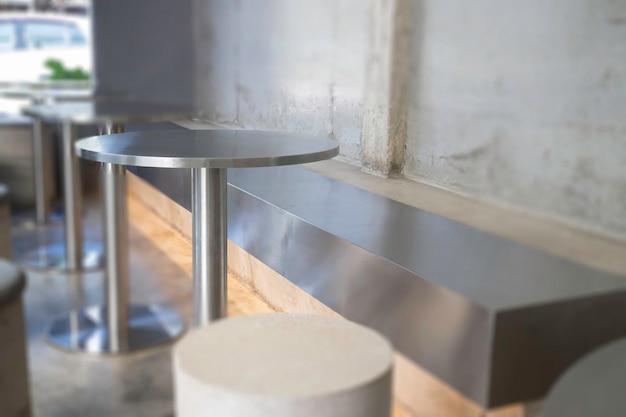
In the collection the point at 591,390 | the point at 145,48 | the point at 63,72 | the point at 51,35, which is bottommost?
the point at 591,390

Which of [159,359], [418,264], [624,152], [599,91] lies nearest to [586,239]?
[624,152]

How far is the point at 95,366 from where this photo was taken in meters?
2.83

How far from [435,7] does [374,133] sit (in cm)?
Result: 35

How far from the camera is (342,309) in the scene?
4.03ft

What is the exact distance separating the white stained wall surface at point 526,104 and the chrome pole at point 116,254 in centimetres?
167

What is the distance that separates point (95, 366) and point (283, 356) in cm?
217

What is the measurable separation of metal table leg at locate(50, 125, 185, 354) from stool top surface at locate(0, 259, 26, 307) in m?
0.81

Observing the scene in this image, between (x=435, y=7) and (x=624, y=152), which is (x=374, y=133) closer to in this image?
(x=435, y=7)

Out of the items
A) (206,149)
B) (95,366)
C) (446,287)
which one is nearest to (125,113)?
(95,366)

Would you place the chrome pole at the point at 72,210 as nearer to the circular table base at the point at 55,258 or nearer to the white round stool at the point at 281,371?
the circular table base at the point at 55,258

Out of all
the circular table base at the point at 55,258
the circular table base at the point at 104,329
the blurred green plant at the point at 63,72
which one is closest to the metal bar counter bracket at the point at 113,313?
the circular table base at the point at 104,329

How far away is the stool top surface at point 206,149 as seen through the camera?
3.99ft

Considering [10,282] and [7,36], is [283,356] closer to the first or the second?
[10,282]

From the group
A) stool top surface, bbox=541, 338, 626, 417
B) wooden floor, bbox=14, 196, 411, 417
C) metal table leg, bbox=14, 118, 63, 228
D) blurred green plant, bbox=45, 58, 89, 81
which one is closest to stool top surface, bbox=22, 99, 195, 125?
wooden floor, bbox=14, 196, 411, 417
